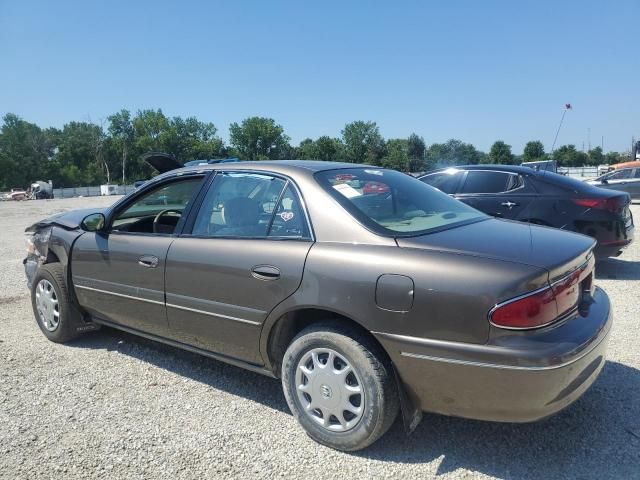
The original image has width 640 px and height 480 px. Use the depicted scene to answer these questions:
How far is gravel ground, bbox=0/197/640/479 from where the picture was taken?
100 inches

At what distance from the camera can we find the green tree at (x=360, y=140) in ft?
326

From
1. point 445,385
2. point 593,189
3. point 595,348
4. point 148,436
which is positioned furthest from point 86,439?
point 593,189

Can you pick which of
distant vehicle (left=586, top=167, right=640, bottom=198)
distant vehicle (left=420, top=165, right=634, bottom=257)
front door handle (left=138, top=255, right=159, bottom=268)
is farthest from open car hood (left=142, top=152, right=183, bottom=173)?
distant vehicle (left=586, top=167, right=640, bottom=198)

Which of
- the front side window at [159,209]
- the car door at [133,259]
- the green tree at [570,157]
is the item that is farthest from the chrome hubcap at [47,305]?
the green tree at [570,157]

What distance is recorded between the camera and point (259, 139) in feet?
361

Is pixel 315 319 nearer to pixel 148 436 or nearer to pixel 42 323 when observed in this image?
pixel 148 436

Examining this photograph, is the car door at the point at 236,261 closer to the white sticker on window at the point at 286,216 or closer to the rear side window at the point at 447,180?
the white sticker on window at the point at 286,216

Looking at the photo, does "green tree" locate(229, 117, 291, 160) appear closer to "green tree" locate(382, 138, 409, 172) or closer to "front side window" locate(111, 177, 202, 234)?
"green tree" locate(382, 138, 409, 172)

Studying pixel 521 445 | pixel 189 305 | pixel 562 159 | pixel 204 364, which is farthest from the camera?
pixel 562 159

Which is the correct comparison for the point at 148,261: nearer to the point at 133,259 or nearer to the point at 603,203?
the point at 133,259

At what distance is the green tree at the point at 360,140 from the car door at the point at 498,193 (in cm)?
9173

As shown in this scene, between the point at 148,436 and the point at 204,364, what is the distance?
109 centimetres

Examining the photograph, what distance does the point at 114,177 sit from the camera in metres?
101

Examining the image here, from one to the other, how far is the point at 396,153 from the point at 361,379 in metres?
89.6
